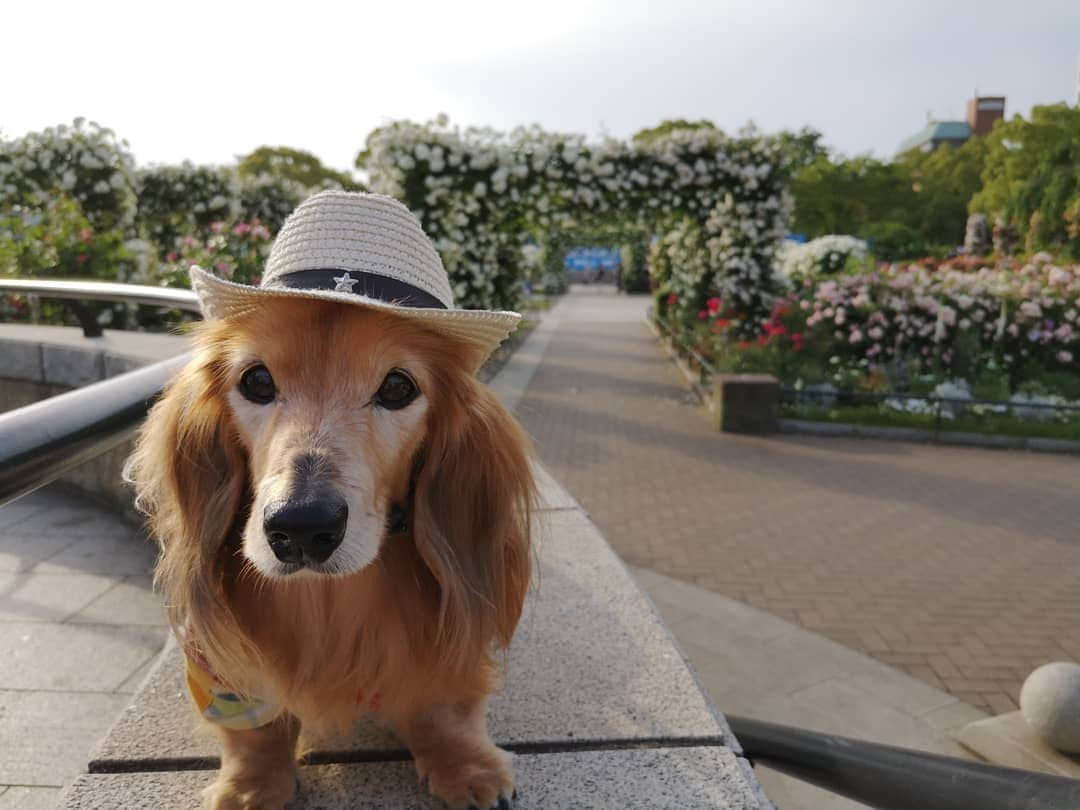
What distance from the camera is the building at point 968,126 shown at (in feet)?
313

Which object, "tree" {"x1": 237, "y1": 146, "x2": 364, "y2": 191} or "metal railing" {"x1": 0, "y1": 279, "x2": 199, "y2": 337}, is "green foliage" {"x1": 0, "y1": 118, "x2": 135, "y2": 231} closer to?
"metal railing" {"x1": 0, "y1": 279, "x2": 199, "y2": 337}

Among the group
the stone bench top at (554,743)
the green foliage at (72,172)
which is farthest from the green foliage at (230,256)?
the stone bench top at (554,743)

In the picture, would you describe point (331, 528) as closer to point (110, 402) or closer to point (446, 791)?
point (110, 402)

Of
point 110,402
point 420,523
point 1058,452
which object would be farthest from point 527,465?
point 1058,452

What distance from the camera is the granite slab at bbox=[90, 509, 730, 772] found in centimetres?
173

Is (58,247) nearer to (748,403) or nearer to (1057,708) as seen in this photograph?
(748,403)

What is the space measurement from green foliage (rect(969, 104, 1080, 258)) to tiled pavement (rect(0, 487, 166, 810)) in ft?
104

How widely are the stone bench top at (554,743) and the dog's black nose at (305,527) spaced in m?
0.64

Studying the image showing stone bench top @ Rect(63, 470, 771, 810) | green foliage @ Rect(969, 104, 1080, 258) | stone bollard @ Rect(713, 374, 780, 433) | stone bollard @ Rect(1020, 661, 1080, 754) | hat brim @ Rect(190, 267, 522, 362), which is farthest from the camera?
green foliage @ Rect(969, 104, 1080, 258)

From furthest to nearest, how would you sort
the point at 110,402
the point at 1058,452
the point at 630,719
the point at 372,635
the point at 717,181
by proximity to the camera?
the point at 717,181 → the point at 1058,452 → the point at 630,719 → the point at 372,635 → the point at 110,402

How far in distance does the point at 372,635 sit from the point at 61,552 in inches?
123

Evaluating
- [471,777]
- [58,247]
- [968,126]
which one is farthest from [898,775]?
[968,126]

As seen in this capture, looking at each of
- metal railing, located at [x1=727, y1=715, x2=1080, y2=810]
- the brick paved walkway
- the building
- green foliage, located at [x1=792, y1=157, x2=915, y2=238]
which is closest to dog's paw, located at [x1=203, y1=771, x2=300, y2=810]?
the brick paved walkway

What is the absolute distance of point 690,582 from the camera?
205 inches
